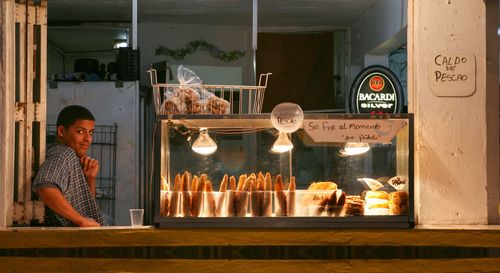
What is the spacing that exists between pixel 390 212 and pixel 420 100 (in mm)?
614

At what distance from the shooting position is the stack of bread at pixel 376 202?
147 inches

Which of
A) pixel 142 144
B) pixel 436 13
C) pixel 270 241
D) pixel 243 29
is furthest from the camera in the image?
pixel 243 29

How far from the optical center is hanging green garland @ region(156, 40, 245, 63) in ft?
28.9

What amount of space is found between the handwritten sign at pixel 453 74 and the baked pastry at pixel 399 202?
1.86 ft

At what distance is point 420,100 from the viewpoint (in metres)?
3.79

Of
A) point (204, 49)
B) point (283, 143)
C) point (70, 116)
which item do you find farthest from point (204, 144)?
point (204, 49)

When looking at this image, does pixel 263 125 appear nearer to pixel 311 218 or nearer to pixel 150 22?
pixel 311 218

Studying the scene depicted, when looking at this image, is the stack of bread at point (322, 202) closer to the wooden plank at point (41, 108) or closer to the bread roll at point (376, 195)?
the bread roll at point (376, 195)

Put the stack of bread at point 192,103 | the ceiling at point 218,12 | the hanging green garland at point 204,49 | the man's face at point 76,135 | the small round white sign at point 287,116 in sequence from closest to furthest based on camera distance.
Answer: the small round white sign at point 287,116
the stack of bread at point 192,103
the man's face at point 76,135
the ceiling at point 218,12
the hanging green garland at point 204,49

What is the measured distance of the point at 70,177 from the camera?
4.17m

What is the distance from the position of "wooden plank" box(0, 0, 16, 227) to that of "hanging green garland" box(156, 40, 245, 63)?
4.93 metres

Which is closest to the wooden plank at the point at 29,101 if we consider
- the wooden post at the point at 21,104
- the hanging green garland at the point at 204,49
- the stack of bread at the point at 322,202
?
the wooden post at the point at 21,104

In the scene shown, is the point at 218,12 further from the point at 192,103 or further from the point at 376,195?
the point at 376,195

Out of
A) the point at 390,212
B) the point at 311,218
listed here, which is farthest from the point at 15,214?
the point at 390,212
